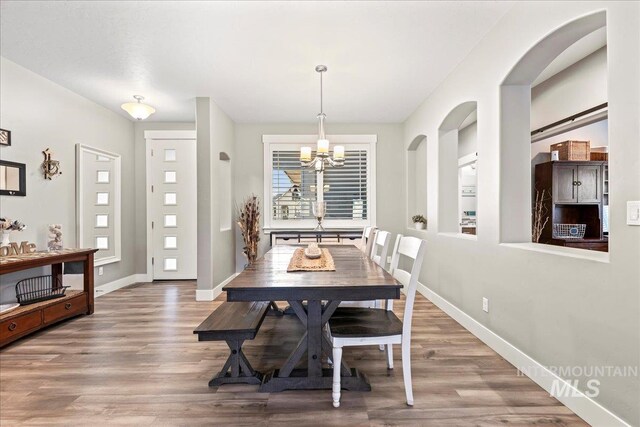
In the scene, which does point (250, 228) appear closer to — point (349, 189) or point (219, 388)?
point (349, 189)

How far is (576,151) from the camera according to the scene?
4352 mm

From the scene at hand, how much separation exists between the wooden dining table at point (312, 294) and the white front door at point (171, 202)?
11.8 ft

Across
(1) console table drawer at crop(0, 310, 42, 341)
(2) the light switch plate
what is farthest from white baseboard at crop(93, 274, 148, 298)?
(2) the light switch plate

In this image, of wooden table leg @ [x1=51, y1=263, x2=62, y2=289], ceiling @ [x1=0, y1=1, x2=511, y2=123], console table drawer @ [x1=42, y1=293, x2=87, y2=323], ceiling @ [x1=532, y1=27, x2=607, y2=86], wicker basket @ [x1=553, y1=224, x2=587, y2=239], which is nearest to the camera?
ceiling @ [x1=0, y1=1, x2=511, y2=123]

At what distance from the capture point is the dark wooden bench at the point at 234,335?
2092 millimetres

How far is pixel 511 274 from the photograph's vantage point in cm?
250

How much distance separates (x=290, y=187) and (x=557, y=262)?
13.8ft

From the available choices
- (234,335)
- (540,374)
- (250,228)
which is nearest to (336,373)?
(234,335)

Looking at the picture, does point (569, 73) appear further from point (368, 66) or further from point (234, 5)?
point (234, 5)

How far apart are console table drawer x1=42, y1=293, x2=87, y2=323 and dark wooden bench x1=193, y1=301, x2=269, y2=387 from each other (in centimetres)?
207

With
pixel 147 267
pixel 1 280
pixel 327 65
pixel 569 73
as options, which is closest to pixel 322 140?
pixel 327 65

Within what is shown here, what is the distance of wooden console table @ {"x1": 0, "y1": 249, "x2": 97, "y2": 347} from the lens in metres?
2.79

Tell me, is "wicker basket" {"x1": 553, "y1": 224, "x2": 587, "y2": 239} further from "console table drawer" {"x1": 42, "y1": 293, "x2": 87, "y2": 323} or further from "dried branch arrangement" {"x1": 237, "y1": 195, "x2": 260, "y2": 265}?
"console table drawer" {"x1": 42, "y1": 293, "x2": 87, "y2": 323}

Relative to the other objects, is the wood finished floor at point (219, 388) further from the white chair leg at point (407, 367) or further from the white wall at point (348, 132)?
the white wall at point (348, 132)
